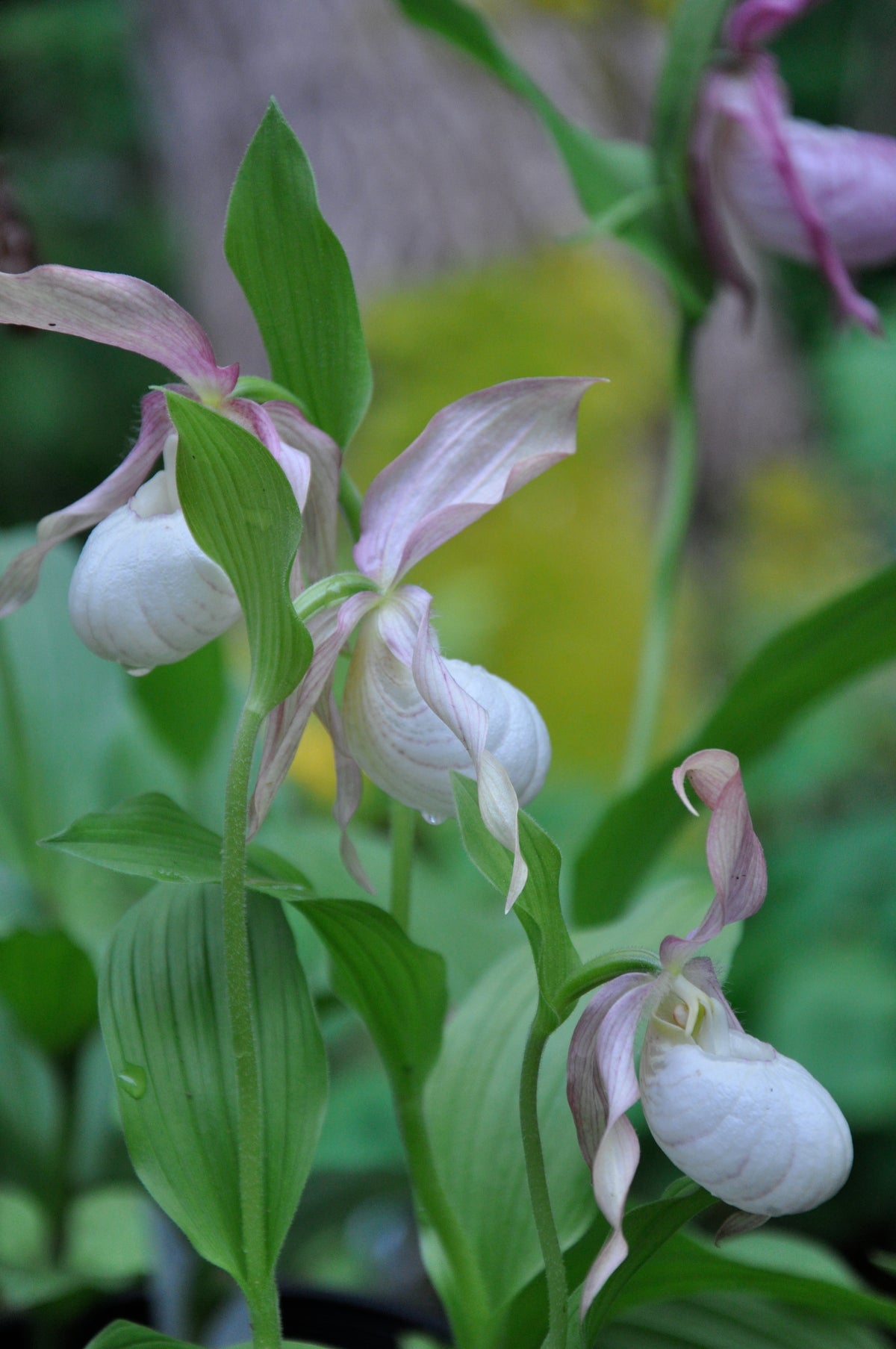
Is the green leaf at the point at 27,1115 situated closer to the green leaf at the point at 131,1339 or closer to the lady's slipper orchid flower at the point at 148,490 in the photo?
the green leaf at the point at 131,1339

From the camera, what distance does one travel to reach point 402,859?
1.50 ft

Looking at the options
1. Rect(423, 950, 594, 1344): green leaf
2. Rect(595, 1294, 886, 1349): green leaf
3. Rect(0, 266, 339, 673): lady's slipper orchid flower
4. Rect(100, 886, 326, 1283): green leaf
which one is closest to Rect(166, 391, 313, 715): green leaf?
Rect(0, 266, 339, 673): lady's slipper orchid flower

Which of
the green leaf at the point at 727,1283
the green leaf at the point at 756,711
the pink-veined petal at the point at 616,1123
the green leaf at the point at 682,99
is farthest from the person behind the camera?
the green leaf at the point at 682,99

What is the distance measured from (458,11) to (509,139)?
4.00ft

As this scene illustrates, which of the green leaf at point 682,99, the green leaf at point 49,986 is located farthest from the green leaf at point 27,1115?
the green leaf at point 682,99

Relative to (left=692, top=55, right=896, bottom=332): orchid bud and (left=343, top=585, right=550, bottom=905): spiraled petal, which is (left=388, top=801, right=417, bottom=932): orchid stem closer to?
(left=343, top=585, right=550, bottom=905): spiraled petal

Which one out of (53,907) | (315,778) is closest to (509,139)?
(315,778)

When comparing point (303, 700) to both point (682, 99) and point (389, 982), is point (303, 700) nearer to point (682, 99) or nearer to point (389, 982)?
point (389, 982)

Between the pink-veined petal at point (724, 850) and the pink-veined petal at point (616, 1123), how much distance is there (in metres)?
0.02

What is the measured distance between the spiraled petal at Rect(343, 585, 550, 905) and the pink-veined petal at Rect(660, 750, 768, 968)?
6 cm

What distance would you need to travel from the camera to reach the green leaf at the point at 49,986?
1.91ft

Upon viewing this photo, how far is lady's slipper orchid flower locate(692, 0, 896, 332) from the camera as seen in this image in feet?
2.18

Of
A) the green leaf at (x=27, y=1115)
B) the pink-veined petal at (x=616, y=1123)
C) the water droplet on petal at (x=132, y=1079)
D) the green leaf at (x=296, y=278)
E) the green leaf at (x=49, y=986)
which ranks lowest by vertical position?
the green leaf at (x=27, y=1115)

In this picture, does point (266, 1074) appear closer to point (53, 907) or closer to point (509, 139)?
point (53, 907)
